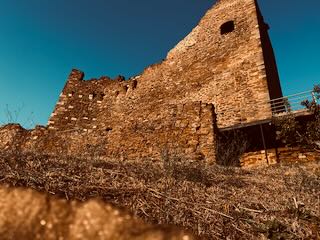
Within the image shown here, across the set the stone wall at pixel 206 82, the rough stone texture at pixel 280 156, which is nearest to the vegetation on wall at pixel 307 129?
the rough stone texture at pixel 280 156

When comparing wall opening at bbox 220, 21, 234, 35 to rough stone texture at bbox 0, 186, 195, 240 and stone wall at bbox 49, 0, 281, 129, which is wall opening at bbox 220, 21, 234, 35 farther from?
rough stone texture at bbox 0, 186, 195, 240

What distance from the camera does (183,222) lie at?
200cm

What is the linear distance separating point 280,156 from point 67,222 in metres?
7.90

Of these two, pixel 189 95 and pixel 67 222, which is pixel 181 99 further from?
pixel 67 222

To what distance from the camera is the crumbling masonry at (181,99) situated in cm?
683

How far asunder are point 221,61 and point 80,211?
11.3 m

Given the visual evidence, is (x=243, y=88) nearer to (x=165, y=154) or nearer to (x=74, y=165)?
(x=165, y=154)

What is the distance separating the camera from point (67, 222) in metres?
1.81

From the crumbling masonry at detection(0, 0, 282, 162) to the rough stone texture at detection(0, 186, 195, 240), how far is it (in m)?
3.62

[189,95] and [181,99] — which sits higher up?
[189,95]

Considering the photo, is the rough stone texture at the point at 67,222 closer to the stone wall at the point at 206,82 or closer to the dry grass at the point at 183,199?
the dry grass at the point at 183,199

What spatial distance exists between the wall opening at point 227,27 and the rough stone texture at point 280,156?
6.71 metres

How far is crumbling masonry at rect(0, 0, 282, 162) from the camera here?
6828 millimetres

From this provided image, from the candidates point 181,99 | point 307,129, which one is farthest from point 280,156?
point 181,99
